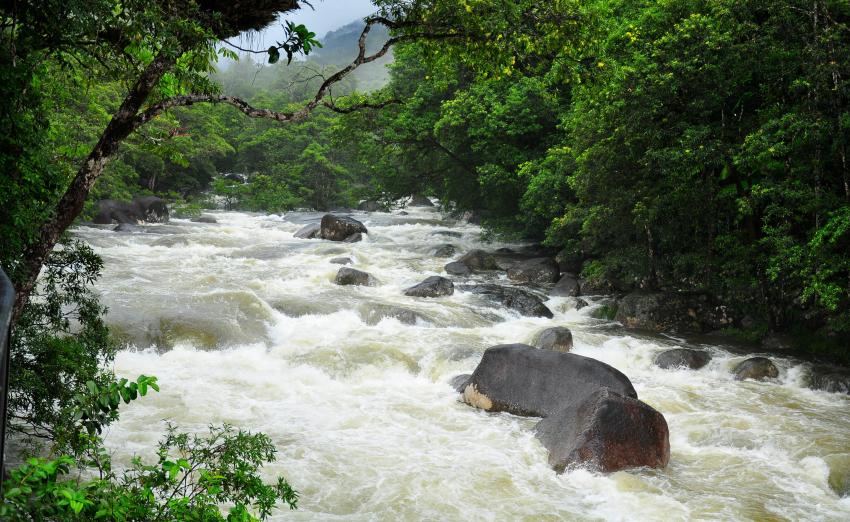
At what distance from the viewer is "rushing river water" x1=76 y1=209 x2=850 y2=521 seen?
6.77m

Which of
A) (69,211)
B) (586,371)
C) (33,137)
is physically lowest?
(586,371)

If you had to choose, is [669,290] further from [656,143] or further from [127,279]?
[127,279]

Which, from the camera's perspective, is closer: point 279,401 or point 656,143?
point 279,401

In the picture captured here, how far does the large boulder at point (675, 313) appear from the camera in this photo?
48.1ft

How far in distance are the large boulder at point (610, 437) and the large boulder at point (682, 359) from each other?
4.38m

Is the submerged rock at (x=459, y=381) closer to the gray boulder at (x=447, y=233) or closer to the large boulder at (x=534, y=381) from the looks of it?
the large boulder at (x=534, y=381)

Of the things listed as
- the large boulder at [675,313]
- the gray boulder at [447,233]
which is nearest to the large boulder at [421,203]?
the gray boulder at [447,233]

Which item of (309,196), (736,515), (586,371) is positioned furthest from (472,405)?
(309,196)

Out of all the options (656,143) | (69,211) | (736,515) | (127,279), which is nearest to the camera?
(69,211)

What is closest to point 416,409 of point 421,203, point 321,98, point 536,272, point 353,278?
point 321,98

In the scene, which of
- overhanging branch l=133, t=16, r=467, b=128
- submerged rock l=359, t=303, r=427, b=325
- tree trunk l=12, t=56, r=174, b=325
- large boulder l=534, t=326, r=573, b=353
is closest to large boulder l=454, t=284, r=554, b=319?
large boulder l=534, t=326, r=573, b=353

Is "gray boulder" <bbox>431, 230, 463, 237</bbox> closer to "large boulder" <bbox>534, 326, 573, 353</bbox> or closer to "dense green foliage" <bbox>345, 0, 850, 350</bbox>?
"dense green foliage" <bbox>345, 0, 850, 350</bbox>

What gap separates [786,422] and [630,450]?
3.35m

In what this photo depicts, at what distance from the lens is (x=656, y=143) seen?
13328mm
